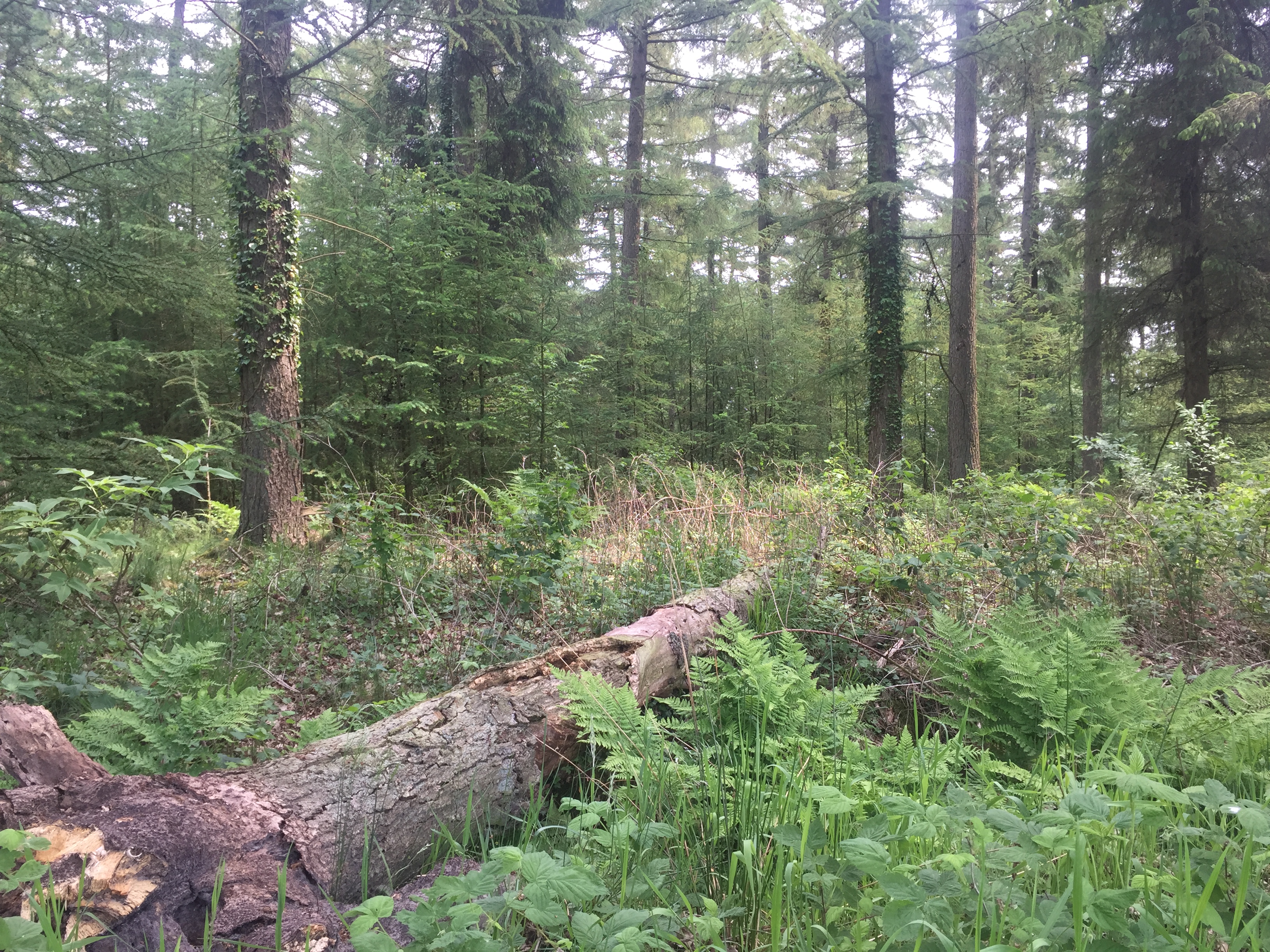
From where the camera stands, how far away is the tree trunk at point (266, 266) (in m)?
7.04

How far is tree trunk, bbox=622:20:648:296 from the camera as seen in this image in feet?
53.4

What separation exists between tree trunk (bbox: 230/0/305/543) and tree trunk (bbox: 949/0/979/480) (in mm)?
9733

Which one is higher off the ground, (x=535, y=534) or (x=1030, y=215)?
(x=1030, y=215)

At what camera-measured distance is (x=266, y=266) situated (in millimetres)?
7156

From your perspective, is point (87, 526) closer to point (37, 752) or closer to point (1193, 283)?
point (37, 752)

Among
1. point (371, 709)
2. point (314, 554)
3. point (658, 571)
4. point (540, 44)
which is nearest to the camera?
point (371, 709)

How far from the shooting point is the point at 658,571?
4797 millimetres

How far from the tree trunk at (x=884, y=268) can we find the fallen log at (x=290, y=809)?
965 cm

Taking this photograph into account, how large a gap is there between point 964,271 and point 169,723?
11943mm

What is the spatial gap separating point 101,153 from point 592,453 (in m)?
7.63

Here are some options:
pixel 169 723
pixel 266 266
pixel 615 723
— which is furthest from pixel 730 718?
pixel 266 266

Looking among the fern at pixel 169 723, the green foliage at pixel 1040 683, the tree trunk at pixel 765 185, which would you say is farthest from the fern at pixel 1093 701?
the tree trunk at pixel 765 185

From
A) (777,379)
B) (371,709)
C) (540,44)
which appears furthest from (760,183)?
(371,709)

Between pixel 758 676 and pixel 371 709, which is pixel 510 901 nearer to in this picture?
pixel 758 676
